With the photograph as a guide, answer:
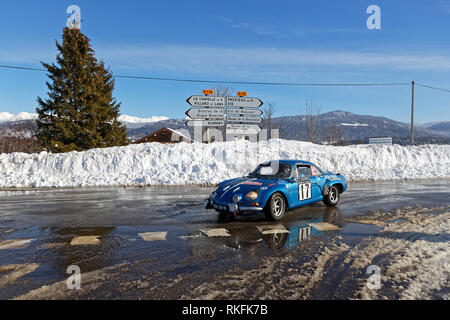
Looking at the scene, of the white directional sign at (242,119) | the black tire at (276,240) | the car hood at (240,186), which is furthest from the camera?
the white directional sign at (242,119)

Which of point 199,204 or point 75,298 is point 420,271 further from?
point 199,204

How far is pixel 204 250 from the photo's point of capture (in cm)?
509

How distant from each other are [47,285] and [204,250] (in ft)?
7.39

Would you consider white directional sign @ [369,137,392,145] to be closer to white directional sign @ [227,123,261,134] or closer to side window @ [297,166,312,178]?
white directional sign @ [227,123,261,134]

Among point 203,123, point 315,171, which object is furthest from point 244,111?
point 315,171

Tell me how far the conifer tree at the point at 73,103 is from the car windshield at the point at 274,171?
23.1m

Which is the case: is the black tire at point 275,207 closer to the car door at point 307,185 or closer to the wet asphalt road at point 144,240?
the wet asphalt road at point 144,240

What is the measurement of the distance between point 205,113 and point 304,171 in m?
10.1

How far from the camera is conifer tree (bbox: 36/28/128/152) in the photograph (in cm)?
2733

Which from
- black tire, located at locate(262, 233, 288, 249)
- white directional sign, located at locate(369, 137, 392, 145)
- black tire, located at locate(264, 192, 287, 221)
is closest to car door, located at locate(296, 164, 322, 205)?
black tire, located at locate(264, 192, 287, 221)

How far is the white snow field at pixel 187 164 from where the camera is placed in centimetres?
1625

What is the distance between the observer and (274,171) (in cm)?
804

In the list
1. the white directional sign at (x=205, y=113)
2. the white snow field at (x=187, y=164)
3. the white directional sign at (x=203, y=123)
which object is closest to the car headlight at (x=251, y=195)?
the white snow field at (x=187, y=164)

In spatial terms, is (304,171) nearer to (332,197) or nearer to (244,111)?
(332,197)
